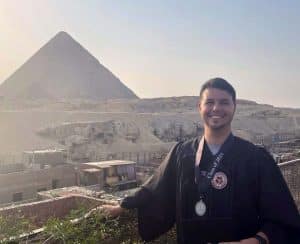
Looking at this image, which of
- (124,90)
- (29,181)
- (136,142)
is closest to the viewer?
(29,181)

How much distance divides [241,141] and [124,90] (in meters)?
109

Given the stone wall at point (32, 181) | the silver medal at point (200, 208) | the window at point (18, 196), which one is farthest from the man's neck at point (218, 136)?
the window at point (18, 196)

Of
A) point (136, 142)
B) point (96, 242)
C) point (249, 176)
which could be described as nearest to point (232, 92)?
point (249, 176)

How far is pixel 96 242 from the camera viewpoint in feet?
8.93

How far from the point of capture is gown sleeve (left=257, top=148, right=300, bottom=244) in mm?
2436

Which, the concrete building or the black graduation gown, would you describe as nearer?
the black graduation gown

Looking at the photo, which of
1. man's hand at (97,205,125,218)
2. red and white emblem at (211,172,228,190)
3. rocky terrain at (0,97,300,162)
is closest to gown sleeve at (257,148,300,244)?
red and white emblem at (211,172,228,190)

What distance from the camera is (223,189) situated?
2.52 m

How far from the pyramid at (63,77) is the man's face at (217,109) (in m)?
89.6

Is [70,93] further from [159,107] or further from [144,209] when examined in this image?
[144,209]

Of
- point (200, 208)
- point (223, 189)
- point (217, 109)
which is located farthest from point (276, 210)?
point (217, 109)

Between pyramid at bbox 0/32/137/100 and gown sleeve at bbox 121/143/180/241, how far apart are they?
89363 mm

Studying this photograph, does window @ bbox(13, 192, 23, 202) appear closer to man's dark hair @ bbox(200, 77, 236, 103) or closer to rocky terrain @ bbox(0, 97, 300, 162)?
rocky terrain @ bbox(0, 97, 300, 162)

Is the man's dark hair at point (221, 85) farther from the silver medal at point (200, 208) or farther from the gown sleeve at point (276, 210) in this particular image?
the silver medal at point (200, 208)
